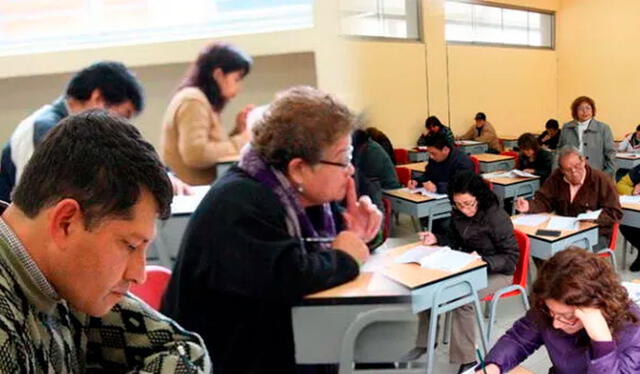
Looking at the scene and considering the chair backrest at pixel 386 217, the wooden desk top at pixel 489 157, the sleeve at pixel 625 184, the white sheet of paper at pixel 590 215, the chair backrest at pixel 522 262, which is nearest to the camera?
the chair backrest at pixel 386 217

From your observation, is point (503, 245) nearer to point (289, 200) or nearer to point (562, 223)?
point (562, 223)

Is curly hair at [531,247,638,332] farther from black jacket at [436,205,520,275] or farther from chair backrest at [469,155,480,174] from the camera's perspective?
chair backrest at [469,155,480,174]

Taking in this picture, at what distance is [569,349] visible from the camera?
1.54 metres

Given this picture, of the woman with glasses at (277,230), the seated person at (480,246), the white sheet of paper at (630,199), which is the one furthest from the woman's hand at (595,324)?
the white sheet of paper at (630,199)

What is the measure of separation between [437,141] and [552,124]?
64 cm

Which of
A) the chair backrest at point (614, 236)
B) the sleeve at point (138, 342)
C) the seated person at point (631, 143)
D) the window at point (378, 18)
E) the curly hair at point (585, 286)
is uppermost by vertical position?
the window at point (378, 18)

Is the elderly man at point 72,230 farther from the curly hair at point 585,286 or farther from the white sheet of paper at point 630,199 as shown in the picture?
the white sheet of paper at point 630,199

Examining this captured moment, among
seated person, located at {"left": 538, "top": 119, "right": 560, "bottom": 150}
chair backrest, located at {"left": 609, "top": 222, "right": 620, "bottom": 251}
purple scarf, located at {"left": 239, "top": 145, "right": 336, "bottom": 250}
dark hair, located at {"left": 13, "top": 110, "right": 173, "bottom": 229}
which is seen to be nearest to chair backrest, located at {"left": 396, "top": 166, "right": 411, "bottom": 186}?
purple scarf, located at {"left": 239, "top": 145, "right": 336, "bottom": 250}

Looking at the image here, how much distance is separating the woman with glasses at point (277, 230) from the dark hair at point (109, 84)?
0.32 metres

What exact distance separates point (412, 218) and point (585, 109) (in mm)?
1147

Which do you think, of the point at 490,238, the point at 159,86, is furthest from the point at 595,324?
the point at 159,86

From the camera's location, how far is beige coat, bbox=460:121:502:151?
3.72ft

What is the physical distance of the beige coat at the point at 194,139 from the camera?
77cm

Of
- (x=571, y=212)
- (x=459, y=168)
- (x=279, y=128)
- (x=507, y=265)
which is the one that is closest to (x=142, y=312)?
(x=279, y=128)
